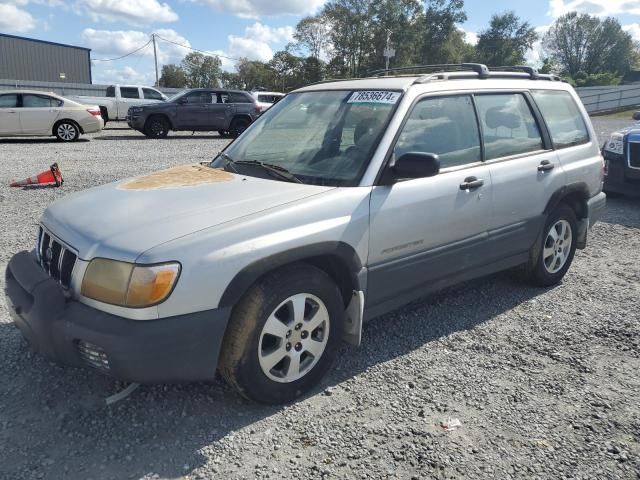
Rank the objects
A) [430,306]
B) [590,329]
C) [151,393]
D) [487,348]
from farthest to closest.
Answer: [430,306], [590,329], [487,348], [151,393]

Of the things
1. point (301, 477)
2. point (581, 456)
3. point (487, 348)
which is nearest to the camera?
point (301, 477)

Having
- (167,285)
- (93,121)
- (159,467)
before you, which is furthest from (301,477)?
(93,121)

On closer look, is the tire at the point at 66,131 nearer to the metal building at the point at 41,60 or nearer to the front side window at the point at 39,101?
the front side window at the point at 39,101

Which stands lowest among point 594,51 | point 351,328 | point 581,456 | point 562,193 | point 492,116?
point 581,456

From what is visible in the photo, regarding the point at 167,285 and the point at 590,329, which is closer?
the point at 167,285

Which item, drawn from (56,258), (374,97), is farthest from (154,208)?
(374,97)

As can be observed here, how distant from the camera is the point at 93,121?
1583cm

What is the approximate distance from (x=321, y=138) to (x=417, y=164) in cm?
75

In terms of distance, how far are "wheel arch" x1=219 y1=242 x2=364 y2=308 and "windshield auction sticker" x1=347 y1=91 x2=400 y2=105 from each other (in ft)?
3.61

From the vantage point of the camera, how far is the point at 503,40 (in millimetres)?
72875

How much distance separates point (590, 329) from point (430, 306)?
1.19 m

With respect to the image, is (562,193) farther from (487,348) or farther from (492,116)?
(487,348)

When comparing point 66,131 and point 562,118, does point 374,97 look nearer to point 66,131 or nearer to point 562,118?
point 562,118

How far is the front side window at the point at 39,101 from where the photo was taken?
14969mm
